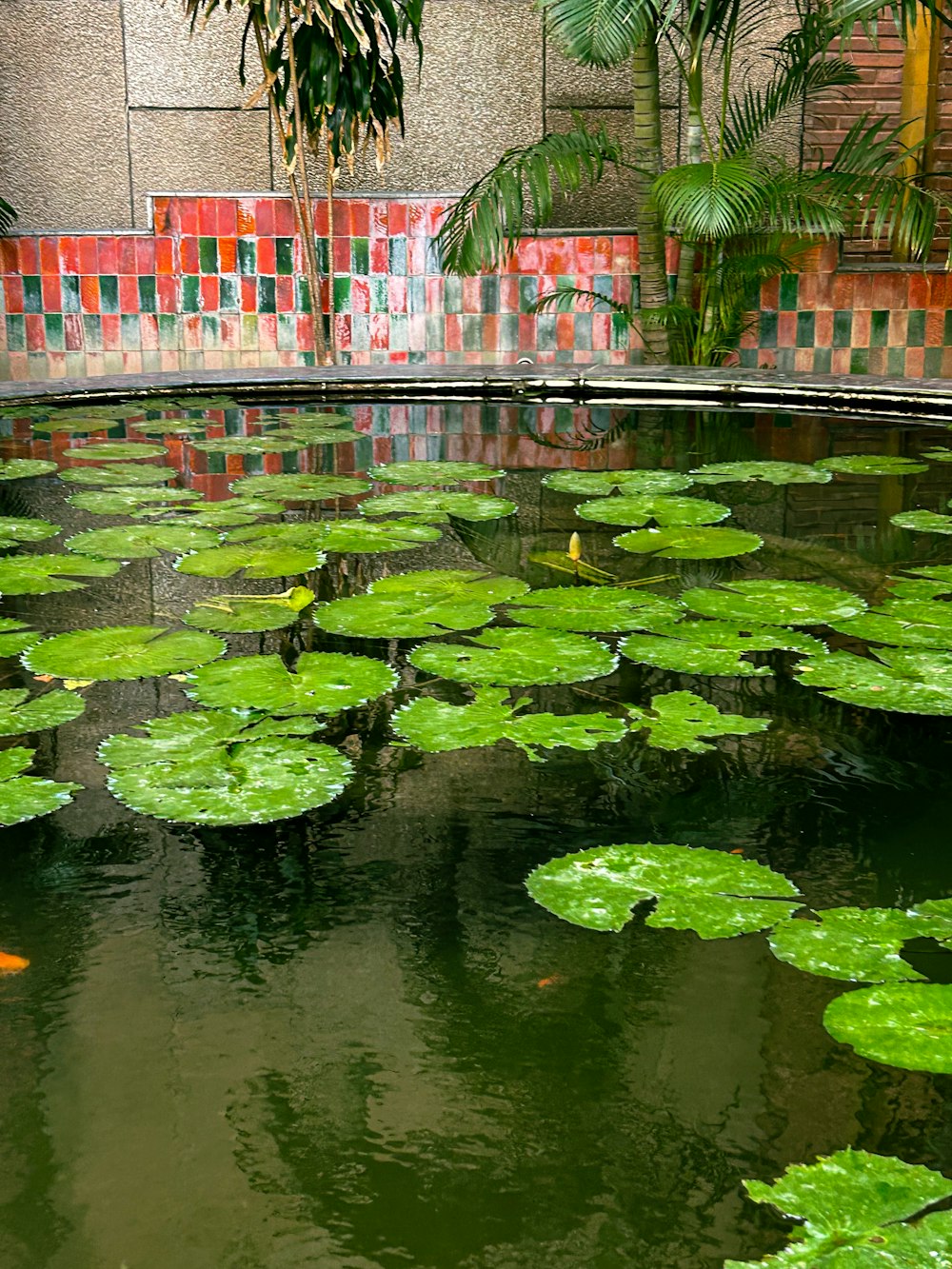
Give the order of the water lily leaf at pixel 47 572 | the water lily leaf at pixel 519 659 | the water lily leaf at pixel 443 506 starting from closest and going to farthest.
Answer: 1. the water lily leaf at pixel 519 659
2. the water lily leaf at pixel 47 572
3. the water lily leaf at pixel 443 506

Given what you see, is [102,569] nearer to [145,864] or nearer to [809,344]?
[145,864]

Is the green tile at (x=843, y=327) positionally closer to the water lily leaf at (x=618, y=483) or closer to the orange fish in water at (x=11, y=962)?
the water lily leaf at (x=618, y=483)

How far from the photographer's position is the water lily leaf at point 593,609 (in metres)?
2.38

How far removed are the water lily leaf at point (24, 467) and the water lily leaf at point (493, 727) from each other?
2.09 m

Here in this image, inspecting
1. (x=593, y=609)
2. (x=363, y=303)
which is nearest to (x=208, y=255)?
(x=363, y=303)

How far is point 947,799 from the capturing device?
174cm

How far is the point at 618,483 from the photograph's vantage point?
357cm

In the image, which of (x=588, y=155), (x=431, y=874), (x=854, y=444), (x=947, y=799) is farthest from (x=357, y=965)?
(x=588, y=155)

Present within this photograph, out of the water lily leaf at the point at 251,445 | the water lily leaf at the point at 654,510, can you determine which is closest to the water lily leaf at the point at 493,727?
the water lily leaf at the point at 654,510

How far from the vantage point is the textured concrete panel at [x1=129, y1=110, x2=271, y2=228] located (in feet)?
22.1

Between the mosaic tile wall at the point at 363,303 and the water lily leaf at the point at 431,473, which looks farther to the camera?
the mosaic tile wall at the point at 363,303

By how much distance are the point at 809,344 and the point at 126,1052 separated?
17.9ft

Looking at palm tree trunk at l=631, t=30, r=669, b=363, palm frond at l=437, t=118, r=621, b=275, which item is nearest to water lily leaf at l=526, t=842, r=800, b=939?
palm frond at l=437, t=118, r=621, b=275

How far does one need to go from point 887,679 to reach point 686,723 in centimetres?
37
